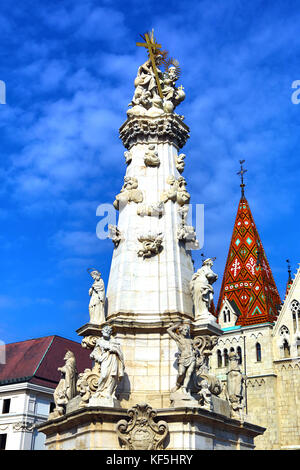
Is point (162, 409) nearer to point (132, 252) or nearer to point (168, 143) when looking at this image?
point (132, 252)

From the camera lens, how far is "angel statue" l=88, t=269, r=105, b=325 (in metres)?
13.9

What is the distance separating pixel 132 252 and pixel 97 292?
56.3 inches

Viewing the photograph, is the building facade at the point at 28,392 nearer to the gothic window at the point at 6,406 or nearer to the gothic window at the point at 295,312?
the gothic window at the point at 6,406

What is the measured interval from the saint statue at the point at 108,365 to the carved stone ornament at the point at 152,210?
391 cm

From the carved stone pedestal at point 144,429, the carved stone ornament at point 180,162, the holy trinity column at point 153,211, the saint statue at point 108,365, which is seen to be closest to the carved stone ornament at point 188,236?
the holy trinity column at point 153,211

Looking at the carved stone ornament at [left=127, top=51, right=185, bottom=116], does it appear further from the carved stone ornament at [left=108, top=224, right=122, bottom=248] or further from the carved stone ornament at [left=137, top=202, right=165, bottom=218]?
the carved stone ornament at [left=108, top=224, right=122, bottom=248]

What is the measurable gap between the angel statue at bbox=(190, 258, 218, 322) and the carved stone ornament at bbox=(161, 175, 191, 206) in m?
2.01

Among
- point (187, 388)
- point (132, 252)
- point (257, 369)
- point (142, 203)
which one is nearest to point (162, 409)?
point (187, 388)

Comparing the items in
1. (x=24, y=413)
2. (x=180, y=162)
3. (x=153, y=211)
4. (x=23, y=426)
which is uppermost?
(x=180, y=162)

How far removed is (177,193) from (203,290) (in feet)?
9.78

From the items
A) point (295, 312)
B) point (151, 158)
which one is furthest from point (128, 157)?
point (295, 312)

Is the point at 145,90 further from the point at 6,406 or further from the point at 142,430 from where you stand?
the point at 6,406

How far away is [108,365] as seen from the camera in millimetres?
11906
